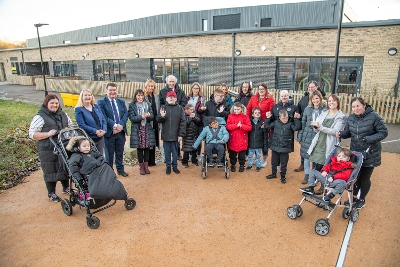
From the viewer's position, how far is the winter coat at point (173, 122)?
20.0 ft

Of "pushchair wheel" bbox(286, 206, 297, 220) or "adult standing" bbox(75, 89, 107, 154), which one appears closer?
"pushchair wheel" bbox(286, 206, 297, 220)

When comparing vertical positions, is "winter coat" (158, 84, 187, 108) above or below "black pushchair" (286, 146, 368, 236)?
above

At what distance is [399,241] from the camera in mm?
3902

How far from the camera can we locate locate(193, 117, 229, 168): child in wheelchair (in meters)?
6.07

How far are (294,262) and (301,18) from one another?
2860 cm

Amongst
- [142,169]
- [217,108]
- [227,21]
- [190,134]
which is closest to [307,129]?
[217,108]

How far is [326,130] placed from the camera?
5027 millimetres

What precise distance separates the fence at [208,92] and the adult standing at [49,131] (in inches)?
176

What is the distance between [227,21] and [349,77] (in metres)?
17.8

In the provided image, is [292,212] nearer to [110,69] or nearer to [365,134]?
[365,134]

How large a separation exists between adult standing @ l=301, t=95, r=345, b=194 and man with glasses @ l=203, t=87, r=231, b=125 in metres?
1.99

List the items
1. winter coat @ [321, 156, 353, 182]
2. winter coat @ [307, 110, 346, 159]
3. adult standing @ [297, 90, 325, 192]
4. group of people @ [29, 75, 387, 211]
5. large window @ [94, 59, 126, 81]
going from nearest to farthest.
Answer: winter coat @ [321, 156, 353, 182], group of people @ [29, 75, 387, 211], winter coat @ [307, 110, 346, 159], adult standing @ [297, 90, 325, 192], large window @ [94, 59, 126, 81]

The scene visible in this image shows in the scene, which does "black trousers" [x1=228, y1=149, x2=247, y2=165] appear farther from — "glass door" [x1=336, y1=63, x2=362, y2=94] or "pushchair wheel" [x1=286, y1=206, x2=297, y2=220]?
"glass door" [x1=336, y1=63, x2=362, y2=94]

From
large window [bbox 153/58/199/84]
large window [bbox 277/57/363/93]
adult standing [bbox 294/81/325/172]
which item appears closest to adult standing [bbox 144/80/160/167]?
adult standing [bbox 294/81/325/172]
